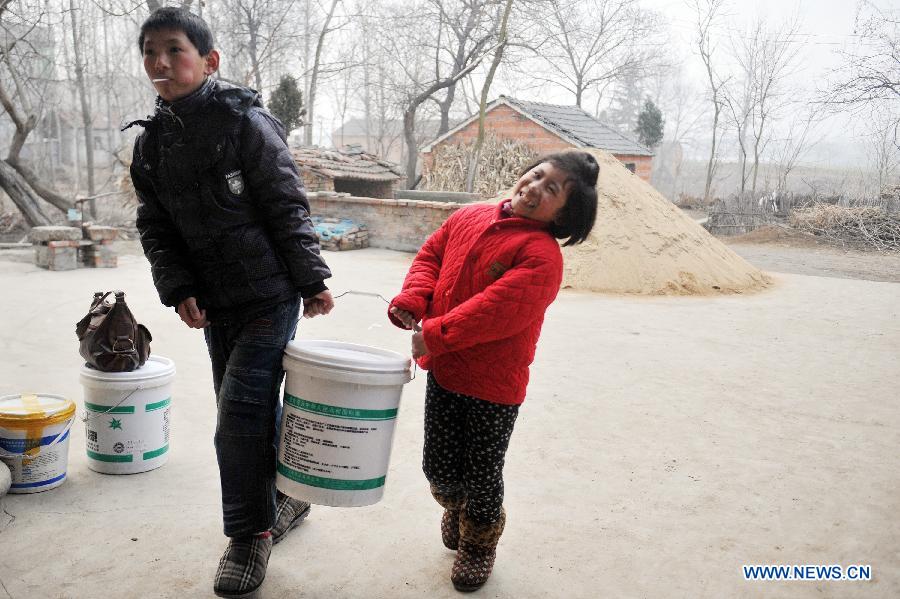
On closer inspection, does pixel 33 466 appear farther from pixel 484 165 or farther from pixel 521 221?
pixel 484 165

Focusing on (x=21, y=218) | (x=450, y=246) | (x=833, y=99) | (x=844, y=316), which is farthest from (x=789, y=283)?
(x=21, y=218)

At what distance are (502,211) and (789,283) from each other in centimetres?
930

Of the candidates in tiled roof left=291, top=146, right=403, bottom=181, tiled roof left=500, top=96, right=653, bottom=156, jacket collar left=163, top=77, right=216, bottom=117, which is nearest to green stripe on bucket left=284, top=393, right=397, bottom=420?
jacket collar left=163, top=77, right=216, bottom=117

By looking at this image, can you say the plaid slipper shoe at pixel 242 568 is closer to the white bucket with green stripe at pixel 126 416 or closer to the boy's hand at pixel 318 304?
the boy's hand at pixel 318 304

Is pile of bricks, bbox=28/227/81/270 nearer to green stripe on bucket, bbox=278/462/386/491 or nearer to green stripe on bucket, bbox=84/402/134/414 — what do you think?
green stripe on bucket, bbox=84/402/134/414

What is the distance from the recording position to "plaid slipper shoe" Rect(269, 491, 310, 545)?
2.40 metres

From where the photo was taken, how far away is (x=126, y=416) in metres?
2.83

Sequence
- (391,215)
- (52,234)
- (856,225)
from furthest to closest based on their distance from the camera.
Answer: (856,225) < (391,215) < (52,234)

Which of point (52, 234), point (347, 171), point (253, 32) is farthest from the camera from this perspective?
point (253, 32)

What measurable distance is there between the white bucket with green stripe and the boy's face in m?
1.27

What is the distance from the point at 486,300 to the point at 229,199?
31.4 inches

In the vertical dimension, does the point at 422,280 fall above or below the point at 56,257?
above

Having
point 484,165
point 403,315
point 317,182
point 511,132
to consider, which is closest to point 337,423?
point 403,315

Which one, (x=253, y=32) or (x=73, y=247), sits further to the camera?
(x=253, y=32)
